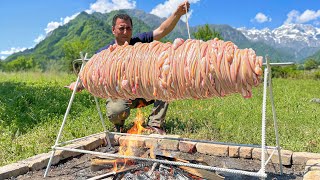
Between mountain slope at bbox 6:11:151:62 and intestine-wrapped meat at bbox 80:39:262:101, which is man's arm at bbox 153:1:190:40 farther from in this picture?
mountain slope at bbox 6:11:151:62

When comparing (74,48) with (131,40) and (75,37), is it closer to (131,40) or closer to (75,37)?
(131,40)

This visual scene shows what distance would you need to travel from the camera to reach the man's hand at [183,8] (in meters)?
4.40

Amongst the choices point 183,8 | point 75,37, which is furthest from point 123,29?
point 75,37

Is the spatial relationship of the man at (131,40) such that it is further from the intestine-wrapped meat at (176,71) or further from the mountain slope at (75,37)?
the mountain slope at (75,37)

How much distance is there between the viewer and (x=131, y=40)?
5621 millimetres

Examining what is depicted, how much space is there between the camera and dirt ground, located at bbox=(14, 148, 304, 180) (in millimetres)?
4070

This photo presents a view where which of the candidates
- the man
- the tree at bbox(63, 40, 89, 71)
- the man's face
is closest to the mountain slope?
the tree at bbox(63, 40, 89, 71)

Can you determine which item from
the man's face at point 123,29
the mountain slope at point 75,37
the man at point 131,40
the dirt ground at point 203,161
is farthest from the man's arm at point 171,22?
the mountain slope at point 75,37

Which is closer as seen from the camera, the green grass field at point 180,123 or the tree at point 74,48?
the green grass field at point 180,123

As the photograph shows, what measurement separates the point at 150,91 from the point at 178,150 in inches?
88.5

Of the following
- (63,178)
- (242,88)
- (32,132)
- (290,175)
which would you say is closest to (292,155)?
(290,175)

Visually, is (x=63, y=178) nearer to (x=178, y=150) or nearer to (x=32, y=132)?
(x=178, y=150)

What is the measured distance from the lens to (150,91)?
3.14m

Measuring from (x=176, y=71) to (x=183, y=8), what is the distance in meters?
1.97
